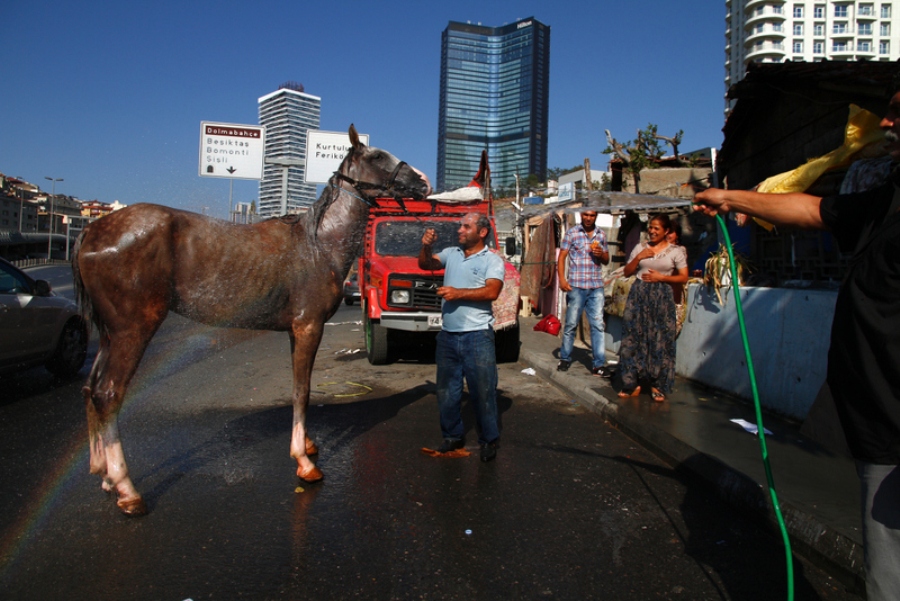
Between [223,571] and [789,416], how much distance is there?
17.0 feet

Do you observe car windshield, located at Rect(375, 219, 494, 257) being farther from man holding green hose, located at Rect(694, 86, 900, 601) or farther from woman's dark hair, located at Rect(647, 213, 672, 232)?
man holding green hose, located at Rect(694, 86, 900, 601)

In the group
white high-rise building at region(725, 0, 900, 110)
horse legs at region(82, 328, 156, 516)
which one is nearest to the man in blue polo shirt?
horse legs at region(82, 328, 156, 516)

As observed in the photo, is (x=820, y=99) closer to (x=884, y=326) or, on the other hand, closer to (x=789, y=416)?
(x=789, y=416)

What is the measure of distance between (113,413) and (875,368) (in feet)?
12.5

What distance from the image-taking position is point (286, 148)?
2114cm

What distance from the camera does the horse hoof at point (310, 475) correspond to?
4090mm

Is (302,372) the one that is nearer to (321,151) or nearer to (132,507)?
(132,507)

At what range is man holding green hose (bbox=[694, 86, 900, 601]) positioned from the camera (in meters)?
1.84

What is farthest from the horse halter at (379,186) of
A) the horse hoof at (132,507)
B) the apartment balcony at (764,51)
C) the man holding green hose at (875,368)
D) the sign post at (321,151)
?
the apartment balcony at (764,51)

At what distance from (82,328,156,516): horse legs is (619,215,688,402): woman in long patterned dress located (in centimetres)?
473

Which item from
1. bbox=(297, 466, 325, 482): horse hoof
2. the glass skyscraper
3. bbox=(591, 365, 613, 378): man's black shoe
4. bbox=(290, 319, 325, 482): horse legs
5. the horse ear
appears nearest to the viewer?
bbox=(297, 466, 325, 482): horse hoof

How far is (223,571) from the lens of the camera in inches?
115

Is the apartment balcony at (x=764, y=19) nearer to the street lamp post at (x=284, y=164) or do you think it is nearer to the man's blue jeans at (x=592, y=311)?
the street lamp post at (x=284, y=164)

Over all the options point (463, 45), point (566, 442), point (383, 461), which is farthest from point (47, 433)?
point (463, 45)
